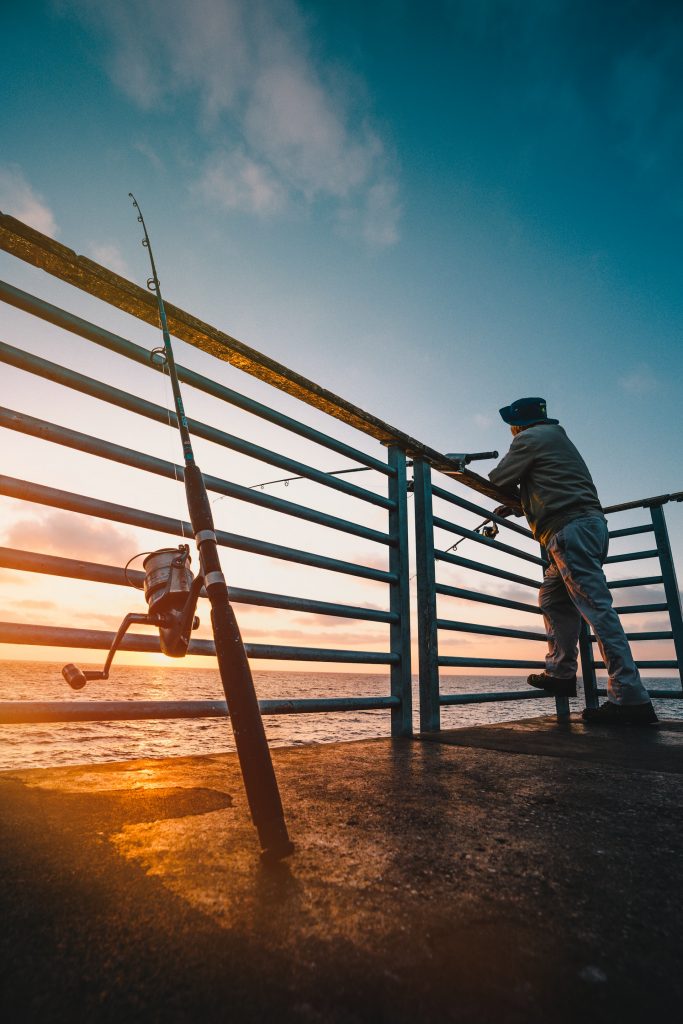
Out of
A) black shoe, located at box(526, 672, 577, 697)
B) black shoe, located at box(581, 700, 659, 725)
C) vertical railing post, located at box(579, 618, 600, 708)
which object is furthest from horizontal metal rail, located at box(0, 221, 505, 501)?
vertical railing post, located at box(579, 618, 600, 708)

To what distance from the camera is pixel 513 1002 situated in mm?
526

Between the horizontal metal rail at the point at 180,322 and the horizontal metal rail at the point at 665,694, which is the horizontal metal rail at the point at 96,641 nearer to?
the horizontal metal rail at the point at 180,322

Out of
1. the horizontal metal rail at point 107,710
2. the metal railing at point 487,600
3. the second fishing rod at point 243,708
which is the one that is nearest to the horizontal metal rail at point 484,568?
the metal railing at point 487,600

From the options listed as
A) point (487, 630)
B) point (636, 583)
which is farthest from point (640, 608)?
point (487, 630)

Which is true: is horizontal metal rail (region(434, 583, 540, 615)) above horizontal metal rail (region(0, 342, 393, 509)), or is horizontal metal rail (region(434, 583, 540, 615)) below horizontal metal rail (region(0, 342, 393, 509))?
below

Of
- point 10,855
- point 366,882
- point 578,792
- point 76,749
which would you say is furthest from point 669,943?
point 76,749

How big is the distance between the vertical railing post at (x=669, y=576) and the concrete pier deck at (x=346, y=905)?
3.00 m

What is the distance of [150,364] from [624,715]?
3145mm

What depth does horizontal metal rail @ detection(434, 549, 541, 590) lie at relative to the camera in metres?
3.10

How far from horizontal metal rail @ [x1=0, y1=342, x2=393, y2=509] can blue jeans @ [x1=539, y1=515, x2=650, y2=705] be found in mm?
1597

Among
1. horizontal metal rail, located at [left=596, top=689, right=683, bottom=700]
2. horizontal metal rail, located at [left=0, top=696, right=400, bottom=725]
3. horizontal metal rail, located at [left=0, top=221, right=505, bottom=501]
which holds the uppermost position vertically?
horizontal metal rail, located at [left=0, top=221, right=505, bottom=501]

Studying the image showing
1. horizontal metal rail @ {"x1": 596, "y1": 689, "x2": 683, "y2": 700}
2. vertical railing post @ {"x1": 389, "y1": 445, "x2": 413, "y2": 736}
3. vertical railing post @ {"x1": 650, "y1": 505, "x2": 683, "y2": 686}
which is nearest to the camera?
vertical railing post @ {"x1": 389, "y1": 445, "x2": 413, "y2": 736}

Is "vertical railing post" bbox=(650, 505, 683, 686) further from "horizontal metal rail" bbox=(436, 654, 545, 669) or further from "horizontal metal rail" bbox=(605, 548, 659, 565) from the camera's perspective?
"horizontal metal rail" bbox=(436, 654, 545, 669)

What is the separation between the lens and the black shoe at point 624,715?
2930 millimetres
